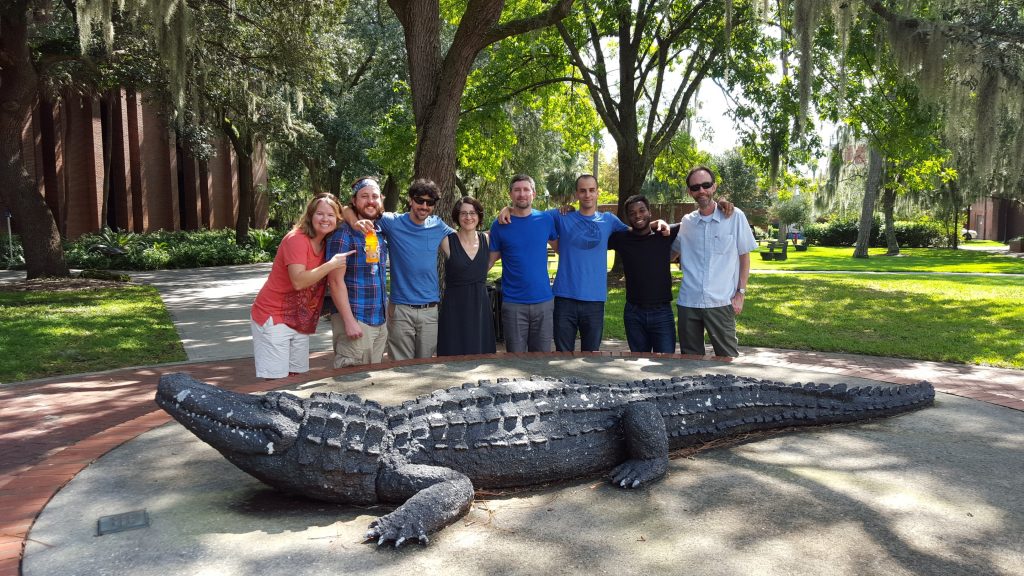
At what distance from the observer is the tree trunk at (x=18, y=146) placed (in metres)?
13.4

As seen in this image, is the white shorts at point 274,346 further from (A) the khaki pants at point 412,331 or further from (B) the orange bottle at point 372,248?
(A) the khaki pants at point 412,331

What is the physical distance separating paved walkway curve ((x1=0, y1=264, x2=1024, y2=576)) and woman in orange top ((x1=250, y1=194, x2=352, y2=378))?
0.44 m

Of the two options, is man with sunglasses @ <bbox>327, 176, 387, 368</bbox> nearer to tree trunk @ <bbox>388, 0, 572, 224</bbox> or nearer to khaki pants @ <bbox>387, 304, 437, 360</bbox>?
khaki pants @ <bbox>387, 304, 437, 360</bbox>

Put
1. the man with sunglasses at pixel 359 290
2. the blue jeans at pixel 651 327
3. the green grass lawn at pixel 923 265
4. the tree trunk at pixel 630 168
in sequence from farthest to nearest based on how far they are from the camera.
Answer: the green grass lawn at pixel 923 265
the tree trunk at pixel 630 168
the blue jeans at pixel 651 327
the man with sunglasses at pixel 359 290

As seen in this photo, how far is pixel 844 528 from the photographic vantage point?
2.93 meters

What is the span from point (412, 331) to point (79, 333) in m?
6.67

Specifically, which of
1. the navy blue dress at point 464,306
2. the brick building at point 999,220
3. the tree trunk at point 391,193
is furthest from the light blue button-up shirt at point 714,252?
the brick building at point 999,220

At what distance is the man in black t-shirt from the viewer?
18.6 feet

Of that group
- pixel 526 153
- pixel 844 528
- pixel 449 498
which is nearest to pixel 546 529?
pixel 449 498

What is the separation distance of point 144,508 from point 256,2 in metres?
14.2

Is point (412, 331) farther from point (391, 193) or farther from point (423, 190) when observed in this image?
point (391, 193)

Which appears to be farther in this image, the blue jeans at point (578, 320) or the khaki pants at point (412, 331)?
the blue jeans at point (578, 320)

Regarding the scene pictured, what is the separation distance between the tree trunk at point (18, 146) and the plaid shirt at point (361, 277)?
496 inches

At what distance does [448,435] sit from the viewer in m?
3.23
